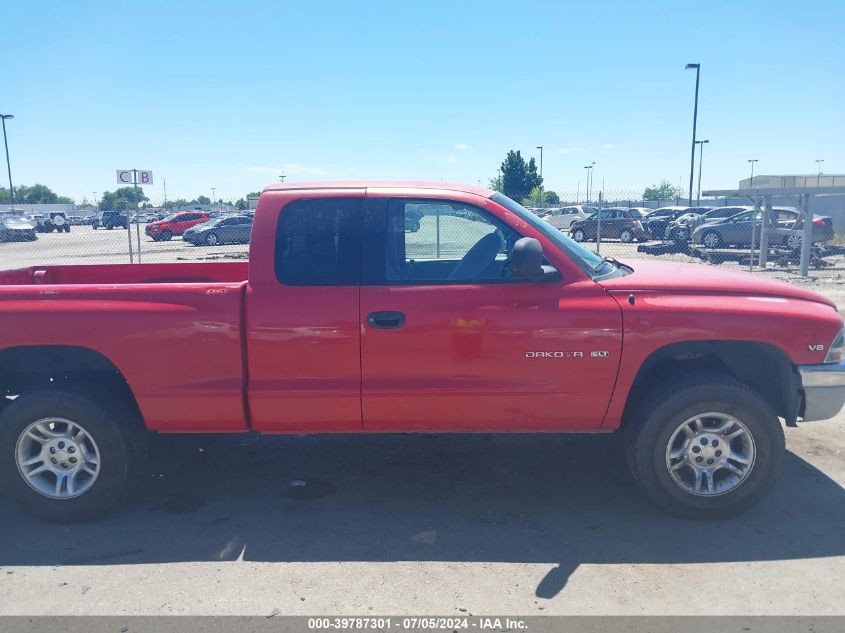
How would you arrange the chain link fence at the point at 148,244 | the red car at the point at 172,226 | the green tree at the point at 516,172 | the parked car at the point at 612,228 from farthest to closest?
the green tree at the point at 516,172 < the red car at the point at 172,226 < the parked car at the point at 612,228 < the chain link fence at the point at 148,244

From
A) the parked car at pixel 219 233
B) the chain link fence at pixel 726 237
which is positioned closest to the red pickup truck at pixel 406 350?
the chain link fence at pixel 726 237

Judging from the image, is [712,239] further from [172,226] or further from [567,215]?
[172,226]

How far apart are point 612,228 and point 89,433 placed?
87.4 feet

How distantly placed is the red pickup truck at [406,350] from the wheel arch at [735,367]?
2cm

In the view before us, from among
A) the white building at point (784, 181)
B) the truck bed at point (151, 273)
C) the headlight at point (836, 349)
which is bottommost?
the headlight at point (836, 349)

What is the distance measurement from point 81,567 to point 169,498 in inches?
34.5

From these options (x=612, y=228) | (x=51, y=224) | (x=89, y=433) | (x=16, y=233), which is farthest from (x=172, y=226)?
(x=89, y=433)

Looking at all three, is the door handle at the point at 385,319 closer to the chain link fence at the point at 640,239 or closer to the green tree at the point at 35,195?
the chain link fence at the point at 640,239

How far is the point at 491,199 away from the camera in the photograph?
4.30 m

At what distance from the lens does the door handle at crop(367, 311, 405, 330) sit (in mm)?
3975

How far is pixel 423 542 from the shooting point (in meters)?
3.91

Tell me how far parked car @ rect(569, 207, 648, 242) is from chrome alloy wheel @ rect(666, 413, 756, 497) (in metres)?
23.8

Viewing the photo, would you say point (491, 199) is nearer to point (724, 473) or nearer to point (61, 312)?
point (724, 473)

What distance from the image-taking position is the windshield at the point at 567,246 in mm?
4180
